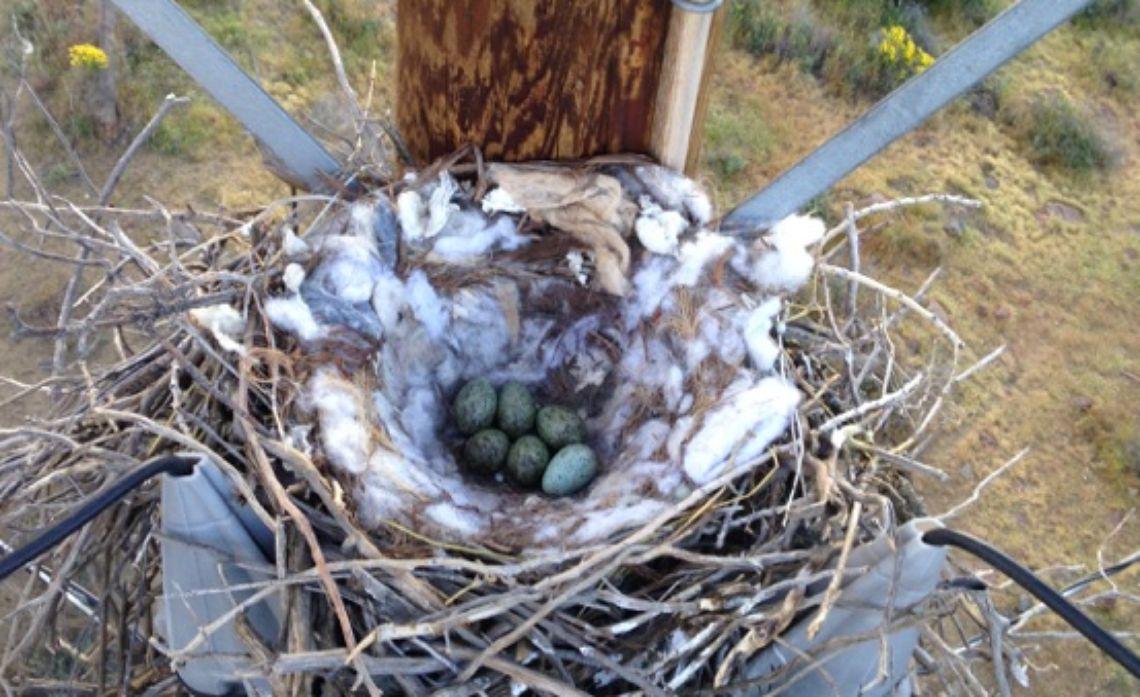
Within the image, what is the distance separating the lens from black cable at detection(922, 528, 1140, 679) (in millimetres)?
1071

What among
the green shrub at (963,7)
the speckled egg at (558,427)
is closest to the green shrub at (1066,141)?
the green shrub at (963,7)

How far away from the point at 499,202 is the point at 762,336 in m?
0.48

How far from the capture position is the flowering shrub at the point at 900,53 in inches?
196

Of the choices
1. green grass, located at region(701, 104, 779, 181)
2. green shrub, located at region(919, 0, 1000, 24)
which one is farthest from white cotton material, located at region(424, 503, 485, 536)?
green shrub, located at region(919, 0, 1000, 24)

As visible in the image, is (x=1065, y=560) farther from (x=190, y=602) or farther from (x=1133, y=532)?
(x=190, y=602)

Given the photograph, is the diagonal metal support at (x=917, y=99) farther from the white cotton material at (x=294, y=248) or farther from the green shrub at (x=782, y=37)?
the green shrub at (x=782, y=37)

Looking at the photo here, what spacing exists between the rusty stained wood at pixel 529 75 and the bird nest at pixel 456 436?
0.05 m

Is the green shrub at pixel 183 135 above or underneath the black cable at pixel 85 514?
underneath

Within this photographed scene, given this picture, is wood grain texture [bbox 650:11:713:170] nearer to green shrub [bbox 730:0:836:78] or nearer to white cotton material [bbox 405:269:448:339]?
white cotton material [bbox 405:269:448:339]

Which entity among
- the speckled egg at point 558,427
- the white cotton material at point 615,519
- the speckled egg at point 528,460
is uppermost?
the white cotton material at point 615,519

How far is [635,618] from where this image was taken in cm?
146

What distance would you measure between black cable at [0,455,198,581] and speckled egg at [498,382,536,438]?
792mm

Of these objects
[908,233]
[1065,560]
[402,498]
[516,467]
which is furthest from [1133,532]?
[402,498]

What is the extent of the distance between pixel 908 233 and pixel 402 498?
10.7ft
